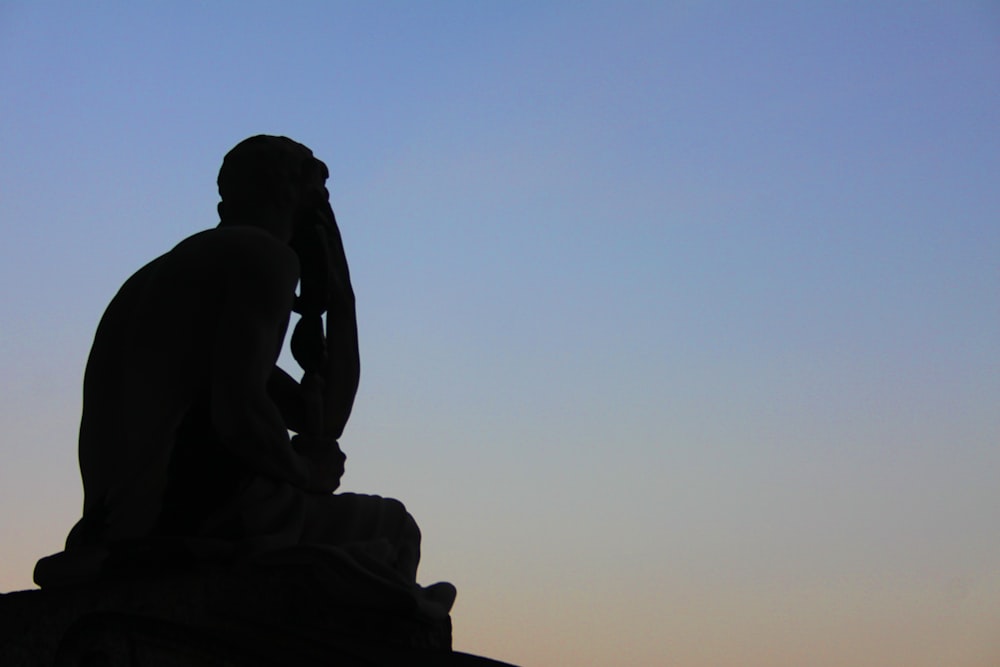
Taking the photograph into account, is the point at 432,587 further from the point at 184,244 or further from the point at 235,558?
the point at 184,244

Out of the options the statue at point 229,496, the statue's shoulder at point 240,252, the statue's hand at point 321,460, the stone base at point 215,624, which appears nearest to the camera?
the stone base at point 215,624

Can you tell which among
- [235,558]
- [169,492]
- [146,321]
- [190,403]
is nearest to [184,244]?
[146,321]

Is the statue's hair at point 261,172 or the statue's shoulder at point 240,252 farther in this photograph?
the statue's hair at point 261,172

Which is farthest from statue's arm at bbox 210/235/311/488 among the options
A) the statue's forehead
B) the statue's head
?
the statue's forehead

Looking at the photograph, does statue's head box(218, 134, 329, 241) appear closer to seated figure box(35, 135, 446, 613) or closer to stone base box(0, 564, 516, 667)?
seated figure box(35, 135, 446, 613)

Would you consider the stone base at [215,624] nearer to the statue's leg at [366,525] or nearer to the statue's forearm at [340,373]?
the statue's leg at [366,525]

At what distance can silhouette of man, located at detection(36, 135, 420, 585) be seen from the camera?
488 cm

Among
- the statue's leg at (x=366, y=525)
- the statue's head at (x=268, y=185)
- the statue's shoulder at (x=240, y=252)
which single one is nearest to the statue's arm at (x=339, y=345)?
the statue's head at (x=268, y=185)

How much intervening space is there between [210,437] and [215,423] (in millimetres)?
104

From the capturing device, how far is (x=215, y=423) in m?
4.88

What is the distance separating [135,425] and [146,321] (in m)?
0.43

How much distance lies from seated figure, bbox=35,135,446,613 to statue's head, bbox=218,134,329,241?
0.16 feet

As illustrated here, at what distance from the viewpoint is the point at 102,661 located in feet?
13.6

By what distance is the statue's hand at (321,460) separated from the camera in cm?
530
